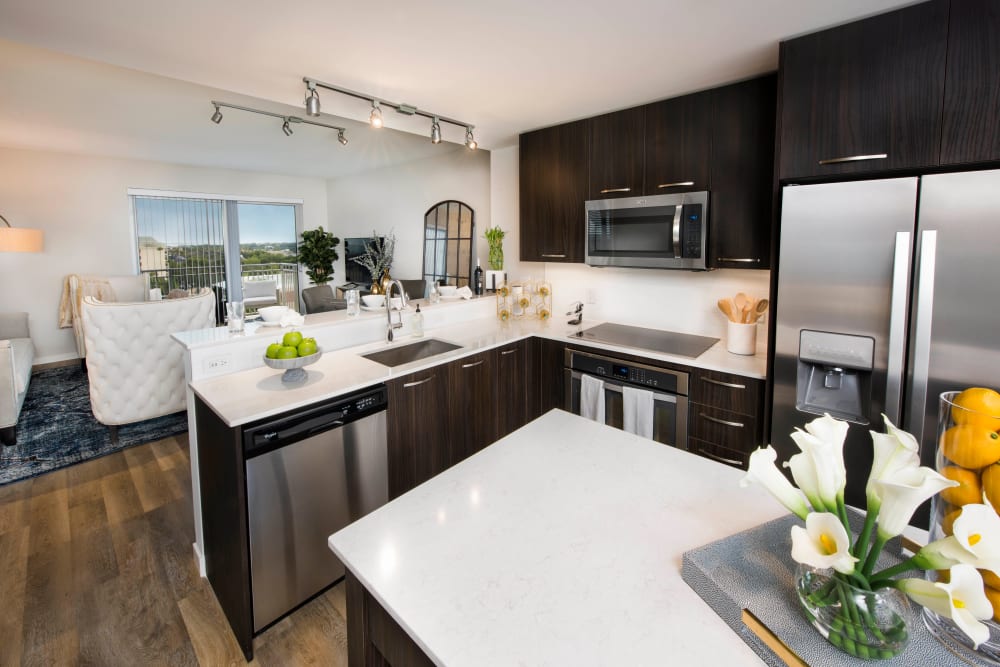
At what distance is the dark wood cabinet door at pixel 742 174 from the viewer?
2.47 m

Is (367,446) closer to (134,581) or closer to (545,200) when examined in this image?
(134,581)

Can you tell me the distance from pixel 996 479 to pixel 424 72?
263 centimetres

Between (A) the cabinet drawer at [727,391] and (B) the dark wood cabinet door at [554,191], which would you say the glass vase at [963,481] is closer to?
(A) the cabinet drawer at [727,391]

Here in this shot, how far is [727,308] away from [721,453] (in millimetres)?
861

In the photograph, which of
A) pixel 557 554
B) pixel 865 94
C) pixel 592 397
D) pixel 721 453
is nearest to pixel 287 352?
pixel 557 554

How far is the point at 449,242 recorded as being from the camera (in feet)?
17.4

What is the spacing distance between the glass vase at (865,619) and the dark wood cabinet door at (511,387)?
2.41 meters

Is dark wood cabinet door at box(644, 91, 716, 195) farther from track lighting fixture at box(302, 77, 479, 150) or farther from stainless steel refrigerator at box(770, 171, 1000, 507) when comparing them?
track lighting fixture at box(302, 77, 479, 150)

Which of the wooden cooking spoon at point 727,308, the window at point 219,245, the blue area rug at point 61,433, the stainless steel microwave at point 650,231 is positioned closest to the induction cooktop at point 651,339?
the wooden cooking spoon at point 727,308

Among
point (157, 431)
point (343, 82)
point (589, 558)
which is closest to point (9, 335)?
point (157, 431)

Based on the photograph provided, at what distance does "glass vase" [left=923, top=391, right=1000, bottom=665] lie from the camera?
1.97 ft

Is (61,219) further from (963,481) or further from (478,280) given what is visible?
(963,481)

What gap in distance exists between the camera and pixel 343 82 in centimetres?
256

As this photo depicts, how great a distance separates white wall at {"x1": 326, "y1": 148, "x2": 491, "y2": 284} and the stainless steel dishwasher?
2.92 m
